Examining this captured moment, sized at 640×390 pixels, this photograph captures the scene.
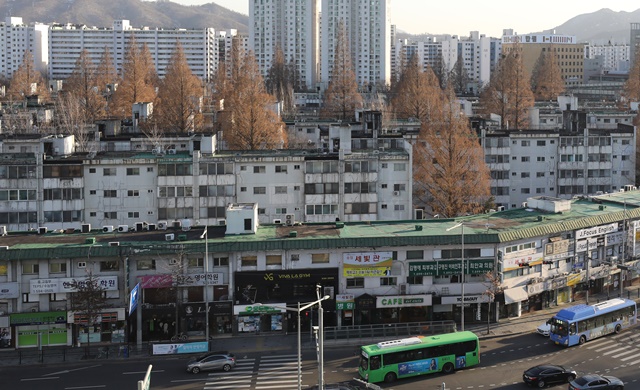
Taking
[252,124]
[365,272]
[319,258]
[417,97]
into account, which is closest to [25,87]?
[417,97]

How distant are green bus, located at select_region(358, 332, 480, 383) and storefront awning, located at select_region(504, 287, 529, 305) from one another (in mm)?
8471

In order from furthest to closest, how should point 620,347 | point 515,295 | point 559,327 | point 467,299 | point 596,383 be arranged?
point 515,295 → point 467,299 → point 559,327 → point 620,347 → point 596,383

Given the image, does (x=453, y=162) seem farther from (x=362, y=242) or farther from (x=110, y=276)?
(x=110, y=276)

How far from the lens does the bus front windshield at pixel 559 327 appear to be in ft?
161

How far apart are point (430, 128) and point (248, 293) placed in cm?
3215

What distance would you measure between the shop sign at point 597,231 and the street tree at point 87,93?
217 ft

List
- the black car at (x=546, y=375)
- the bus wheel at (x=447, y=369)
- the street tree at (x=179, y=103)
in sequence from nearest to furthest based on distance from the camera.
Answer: the black car at (x=546, y=375), the bus wheel at (x=447, y=369), the street tree at (x=179, y=103)

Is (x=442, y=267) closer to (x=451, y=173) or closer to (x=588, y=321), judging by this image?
(x=588, y=321)

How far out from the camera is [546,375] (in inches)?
1686

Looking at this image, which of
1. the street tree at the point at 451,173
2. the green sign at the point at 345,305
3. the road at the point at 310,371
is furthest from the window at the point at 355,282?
the street tree at the point at 451,173

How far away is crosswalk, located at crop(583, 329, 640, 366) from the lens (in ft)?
156

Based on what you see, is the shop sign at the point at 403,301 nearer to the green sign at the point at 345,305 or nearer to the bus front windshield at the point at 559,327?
the green sign at the point at 345,305

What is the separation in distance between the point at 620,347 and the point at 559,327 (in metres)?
3.33

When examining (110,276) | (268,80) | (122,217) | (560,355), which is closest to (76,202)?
(122,217)
